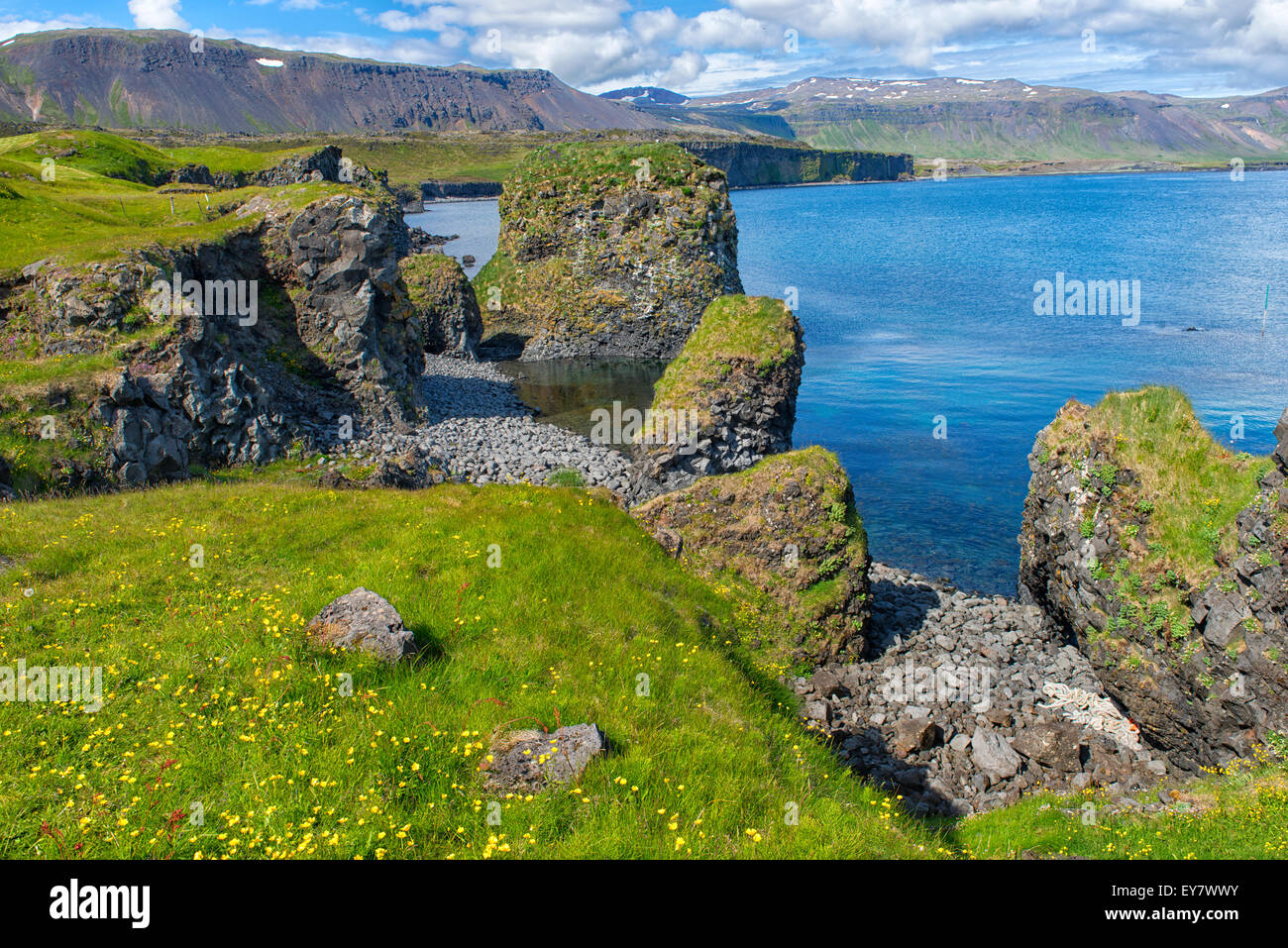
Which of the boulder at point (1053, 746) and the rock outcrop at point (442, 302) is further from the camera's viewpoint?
the rock outcrop at point (442, 302)

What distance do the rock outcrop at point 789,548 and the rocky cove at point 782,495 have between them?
2.7 inches

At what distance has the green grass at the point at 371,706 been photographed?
28.0ft

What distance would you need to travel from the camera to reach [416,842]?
8383 millimetres

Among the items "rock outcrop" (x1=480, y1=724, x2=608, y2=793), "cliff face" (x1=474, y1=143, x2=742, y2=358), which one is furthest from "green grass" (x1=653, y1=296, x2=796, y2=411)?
"cliff face" (x1=474, y1=143, x2=742, y2=358)

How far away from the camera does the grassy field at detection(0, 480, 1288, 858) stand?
28.1 feet

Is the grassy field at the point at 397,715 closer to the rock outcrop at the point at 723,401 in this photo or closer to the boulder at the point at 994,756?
the boulder at the point at 994,756

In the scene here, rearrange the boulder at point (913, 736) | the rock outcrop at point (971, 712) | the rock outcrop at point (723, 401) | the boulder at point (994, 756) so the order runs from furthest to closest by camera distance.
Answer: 1. the rock outcrop at point (723, 401)
2. the boulder at point (913, 736)
3. the boulder at point (994, 756)
4. the rock outcrop at point (971, 712)

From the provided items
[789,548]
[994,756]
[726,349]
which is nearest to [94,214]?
[726,349]

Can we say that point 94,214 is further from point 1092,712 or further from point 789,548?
point 1092,712

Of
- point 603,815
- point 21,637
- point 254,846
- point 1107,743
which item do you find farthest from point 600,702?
point 1107,743

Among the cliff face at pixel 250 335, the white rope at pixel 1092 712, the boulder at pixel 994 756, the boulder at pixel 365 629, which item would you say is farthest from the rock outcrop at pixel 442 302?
the boulder at pixel 994 756

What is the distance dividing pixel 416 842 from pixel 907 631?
20.4m

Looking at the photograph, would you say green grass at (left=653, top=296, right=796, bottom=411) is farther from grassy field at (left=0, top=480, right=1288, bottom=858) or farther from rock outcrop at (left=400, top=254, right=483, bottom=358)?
rock outcrop at (left=400, top=254, right=483, bottom=358)
